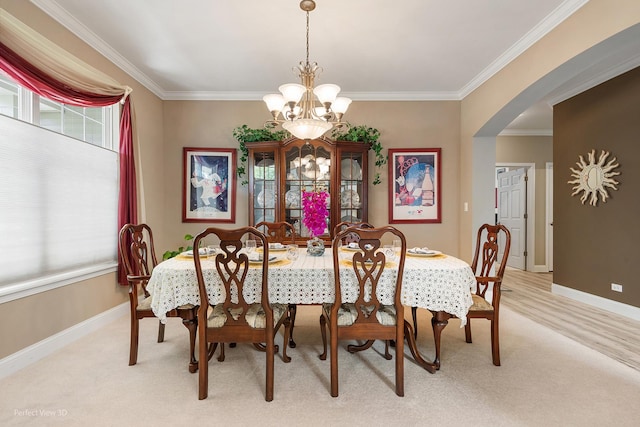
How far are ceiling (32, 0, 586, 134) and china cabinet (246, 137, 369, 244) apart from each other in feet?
2.65

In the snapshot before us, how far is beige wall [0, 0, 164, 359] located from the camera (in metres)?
2.20

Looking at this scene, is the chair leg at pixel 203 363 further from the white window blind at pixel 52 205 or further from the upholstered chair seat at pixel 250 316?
the white window blind at pixel 52 205

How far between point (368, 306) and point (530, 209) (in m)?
5.47

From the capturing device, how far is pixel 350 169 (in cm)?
406

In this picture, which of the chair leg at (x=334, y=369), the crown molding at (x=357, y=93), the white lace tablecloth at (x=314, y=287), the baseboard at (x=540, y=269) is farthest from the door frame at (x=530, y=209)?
the chair leg at (x=334, y=369)

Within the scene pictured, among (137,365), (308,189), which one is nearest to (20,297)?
(137,365)

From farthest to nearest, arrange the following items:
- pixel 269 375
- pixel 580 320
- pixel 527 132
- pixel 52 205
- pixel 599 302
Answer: pixel 527 132
pixel 599 302
pixel 580 320
pixel 52 205
pixel 269 375

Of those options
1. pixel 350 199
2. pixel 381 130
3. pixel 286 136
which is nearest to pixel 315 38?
pixel 286 136

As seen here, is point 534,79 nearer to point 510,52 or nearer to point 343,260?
point 510,52

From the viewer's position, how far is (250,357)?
2359 mm

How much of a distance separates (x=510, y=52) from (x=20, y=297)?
15.3 feet

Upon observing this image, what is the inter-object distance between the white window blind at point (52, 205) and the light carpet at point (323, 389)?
692 millimetres

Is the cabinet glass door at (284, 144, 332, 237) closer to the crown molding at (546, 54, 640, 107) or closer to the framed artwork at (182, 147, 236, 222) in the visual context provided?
the framed artwork at (182, 147, 236, 222)

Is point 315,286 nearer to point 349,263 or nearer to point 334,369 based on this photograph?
point 349,263
